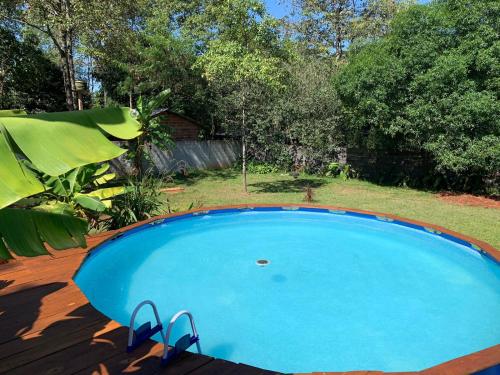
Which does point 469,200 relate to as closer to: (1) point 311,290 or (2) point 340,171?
(2) point 340,171

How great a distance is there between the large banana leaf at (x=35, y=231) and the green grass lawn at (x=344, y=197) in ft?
29.3

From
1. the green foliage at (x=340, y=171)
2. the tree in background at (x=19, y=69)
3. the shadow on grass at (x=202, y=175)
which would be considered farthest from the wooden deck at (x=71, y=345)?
the tree in background at (x=19, y=69)

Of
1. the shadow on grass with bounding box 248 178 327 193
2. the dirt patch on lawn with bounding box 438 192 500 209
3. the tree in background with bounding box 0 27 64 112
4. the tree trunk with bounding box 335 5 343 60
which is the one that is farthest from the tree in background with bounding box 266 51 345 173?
the tree trunk with bounding box 335 5 343 60

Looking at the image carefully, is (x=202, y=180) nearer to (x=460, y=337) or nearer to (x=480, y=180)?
(x=480, y=180)

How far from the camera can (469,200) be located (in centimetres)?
1360

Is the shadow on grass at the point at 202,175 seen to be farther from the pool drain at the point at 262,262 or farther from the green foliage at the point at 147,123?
the pool drain at the point at 262,262

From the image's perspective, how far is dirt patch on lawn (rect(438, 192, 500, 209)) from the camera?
13.0 meters

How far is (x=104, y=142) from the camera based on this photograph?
1.98 meters

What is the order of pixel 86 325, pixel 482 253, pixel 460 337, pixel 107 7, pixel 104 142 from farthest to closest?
pixel 107 7
pixel 482 253
pixel 460 337
pixel 86 325
pixel 104 142

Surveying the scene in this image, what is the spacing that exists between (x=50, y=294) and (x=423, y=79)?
13.0 m

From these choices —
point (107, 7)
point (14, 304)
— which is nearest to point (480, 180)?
point (14, 304)

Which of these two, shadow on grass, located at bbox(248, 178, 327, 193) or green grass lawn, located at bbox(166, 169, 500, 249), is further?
shadow on grass, located at bbox(248, 178, 327, 193)

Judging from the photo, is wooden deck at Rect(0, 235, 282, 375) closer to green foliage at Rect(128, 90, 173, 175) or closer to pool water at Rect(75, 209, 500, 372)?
pool water at Rect(75, 209, 500, 372)

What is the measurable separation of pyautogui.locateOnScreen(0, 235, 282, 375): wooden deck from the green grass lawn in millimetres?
7351
